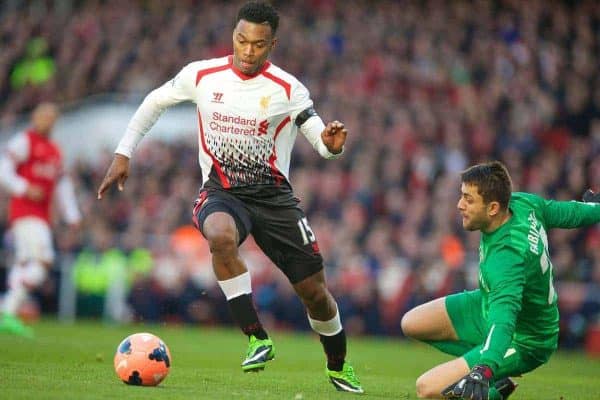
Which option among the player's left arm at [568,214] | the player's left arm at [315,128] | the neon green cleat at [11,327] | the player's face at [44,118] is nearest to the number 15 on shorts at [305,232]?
the player's left arm at [315,128]

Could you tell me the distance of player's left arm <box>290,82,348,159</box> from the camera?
336 inches

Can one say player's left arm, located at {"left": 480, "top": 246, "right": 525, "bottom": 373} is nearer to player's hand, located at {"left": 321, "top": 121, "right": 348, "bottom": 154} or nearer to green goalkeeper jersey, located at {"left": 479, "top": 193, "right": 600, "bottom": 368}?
green goalkeeper jersey, located at {"left": 479, "top": 193, "right": 600, "bottom": 368}

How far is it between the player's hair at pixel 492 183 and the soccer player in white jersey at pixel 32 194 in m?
8.17

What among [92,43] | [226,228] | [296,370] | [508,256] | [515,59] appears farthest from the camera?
[92,43]

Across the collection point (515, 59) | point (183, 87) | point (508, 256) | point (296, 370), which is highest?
point (515, 59)

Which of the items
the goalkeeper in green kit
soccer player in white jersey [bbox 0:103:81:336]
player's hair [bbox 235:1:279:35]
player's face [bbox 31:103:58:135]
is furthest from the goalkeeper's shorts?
soccer player in white jersey [bbox 0:103:81:336]

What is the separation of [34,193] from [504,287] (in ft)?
29.1

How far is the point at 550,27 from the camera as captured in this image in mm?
24500

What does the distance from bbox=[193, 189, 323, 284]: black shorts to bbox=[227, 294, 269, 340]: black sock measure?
0.45m

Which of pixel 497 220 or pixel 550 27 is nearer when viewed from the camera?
pixel 497 220

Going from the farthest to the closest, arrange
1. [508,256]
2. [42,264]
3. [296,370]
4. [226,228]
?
[42,264] → [296,370] → [226,228] → [508,256]

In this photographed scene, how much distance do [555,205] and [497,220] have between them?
0.60 meters

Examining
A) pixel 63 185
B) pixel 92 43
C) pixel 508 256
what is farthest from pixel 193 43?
pixel 508 256

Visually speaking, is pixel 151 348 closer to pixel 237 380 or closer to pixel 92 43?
pixel 237 380
